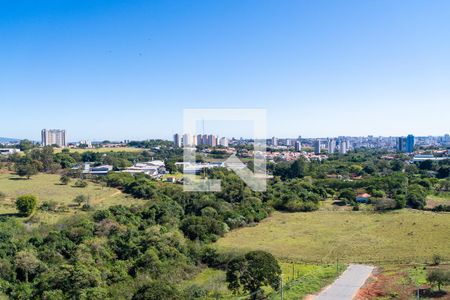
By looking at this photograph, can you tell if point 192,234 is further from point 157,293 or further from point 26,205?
point 26,205

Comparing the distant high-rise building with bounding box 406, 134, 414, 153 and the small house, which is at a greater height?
the distant high-rise building with bounding box 406, 134, 414, 153

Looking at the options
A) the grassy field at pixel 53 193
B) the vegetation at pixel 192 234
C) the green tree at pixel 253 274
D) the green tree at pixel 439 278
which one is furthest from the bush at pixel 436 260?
the grassy field at pixel 53 193

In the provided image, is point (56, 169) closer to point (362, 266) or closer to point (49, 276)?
point (49, 276)

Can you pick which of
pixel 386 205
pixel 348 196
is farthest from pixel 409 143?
pixel 386 205

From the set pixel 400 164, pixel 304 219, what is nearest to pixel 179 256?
pixel 304 219

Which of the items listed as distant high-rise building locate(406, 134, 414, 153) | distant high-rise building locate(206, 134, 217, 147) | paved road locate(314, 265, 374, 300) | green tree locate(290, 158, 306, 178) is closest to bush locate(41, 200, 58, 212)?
paved road locate(314, 265, 374, 300)

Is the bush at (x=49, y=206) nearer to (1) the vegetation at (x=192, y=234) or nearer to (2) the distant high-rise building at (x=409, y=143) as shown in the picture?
(1) the vegetation at (x=192, y=234)

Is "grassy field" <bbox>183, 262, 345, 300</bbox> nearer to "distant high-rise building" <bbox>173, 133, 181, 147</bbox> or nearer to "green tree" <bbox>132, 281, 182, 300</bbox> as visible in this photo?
"green tree" <bbox>132, 281, 182, 300</bbox>
